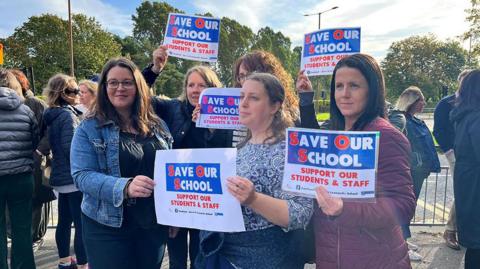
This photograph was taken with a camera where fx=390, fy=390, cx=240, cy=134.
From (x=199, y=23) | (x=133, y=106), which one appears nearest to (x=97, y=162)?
(x=133, y=106)

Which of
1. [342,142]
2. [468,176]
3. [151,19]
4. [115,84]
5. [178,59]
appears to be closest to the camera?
[342,142]

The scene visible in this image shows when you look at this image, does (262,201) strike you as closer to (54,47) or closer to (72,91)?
(72,91)

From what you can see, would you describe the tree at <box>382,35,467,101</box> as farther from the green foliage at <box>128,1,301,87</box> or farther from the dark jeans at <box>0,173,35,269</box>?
the dark jeans at <box>0,173,35,269</box>

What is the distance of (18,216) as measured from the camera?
3723 millimetres

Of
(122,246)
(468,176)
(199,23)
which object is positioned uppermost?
(199,23)

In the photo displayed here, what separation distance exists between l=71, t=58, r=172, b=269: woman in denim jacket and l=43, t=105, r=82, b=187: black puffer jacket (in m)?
1.70

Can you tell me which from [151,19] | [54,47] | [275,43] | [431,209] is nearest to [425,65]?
[275,43]

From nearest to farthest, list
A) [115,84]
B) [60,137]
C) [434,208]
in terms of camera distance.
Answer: [115,84], [60,137], [434,208]

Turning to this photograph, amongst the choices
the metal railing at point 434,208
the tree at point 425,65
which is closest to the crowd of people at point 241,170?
the metal railing at point 434,208

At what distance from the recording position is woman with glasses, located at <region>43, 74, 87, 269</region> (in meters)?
4.03

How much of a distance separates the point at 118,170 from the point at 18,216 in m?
2.00

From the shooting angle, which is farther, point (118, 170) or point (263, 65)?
point (263, 65)

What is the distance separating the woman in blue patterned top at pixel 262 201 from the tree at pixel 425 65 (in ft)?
178

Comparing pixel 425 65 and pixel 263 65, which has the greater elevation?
pixel 425 65
